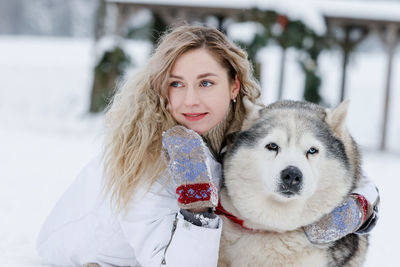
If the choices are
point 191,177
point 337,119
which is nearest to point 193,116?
point 191,177

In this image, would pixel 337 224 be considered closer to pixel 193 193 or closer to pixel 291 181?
pixel 291 181

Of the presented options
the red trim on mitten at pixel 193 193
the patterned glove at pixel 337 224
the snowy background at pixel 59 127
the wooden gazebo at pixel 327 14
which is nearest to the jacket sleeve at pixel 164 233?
the red trim on mitten at pixel 193 193

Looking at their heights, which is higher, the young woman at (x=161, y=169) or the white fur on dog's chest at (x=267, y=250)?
the young woman at (x=161, y=169)

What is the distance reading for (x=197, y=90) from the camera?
246 cm

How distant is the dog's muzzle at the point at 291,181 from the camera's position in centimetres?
217

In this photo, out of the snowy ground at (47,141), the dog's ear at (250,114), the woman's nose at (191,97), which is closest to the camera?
the woman's nose at (191,97)

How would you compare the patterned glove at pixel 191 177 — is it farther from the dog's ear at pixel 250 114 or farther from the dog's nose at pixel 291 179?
the dog's ear at pixel 250 114

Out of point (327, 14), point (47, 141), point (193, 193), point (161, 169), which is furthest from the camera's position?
point (327, 14)

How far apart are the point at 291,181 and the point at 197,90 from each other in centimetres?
66

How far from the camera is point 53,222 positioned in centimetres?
276

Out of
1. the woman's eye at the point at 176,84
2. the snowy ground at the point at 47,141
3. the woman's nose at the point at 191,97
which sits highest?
the woman's eye at the point at 176,84

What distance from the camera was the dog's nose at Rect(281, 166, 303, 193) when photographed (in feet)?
7.11

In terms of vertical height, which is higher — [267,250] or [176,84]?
[176,84]

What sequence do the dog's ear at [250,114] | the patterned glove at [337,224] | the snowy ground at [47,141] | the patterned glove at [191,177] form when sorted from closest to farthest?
1. the patterned glove at [191,177]
2. the patterned glove at [337,224]
3. the dog's ear at [250,114]
4. the snowy ground at [47,141]
